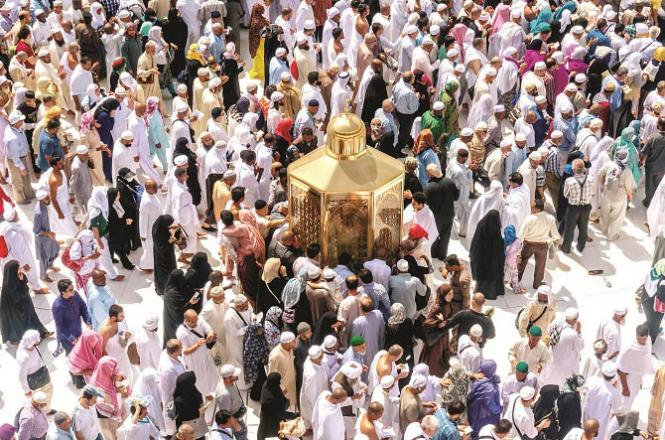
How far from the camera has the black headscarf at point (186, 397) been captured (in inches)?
471

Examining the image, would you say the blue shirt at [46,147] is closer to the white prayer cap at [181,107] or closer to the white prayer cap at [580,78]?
the white prayer cap at [181,107]

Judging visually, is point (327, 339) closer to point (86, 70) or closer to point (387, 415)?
point (387, 415)

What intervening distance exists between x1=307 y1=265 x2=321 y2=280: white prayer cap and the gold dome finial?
1.64 meters

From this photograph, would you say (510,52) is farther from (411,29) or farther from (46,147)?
(46,147)

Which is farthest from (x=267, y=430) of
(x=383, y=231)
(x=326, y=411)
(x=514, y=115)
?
(x=514, y=115)

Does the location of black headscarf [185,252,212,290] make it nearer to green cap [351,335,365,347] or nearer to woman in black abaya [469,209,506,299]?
green cap [351,335,365,347]

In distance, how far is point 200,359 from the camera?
42.6 feet

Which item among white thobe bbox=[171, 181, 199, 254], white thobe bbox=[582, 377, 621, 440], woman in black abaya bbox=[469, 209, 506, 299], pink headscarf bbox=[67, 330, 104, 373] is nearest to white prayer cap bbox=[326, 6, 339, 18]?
white thobe bbox=[171, 181, 199, 254]

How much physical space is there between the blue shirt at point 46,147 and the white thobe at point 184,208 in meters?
2.23

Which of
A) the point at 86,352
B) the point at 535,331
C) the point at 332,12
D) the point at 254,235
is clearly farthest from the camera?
the point at 332,12

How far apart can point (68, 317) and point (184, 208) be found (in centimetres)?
246

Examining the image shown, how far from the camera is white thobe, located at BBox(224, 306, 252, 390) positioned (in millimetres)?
13062

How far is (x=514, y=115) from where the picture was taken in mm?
17828

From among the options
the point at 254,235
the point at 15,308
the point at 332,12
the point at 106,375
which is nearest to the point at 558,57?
the point at 332,12
